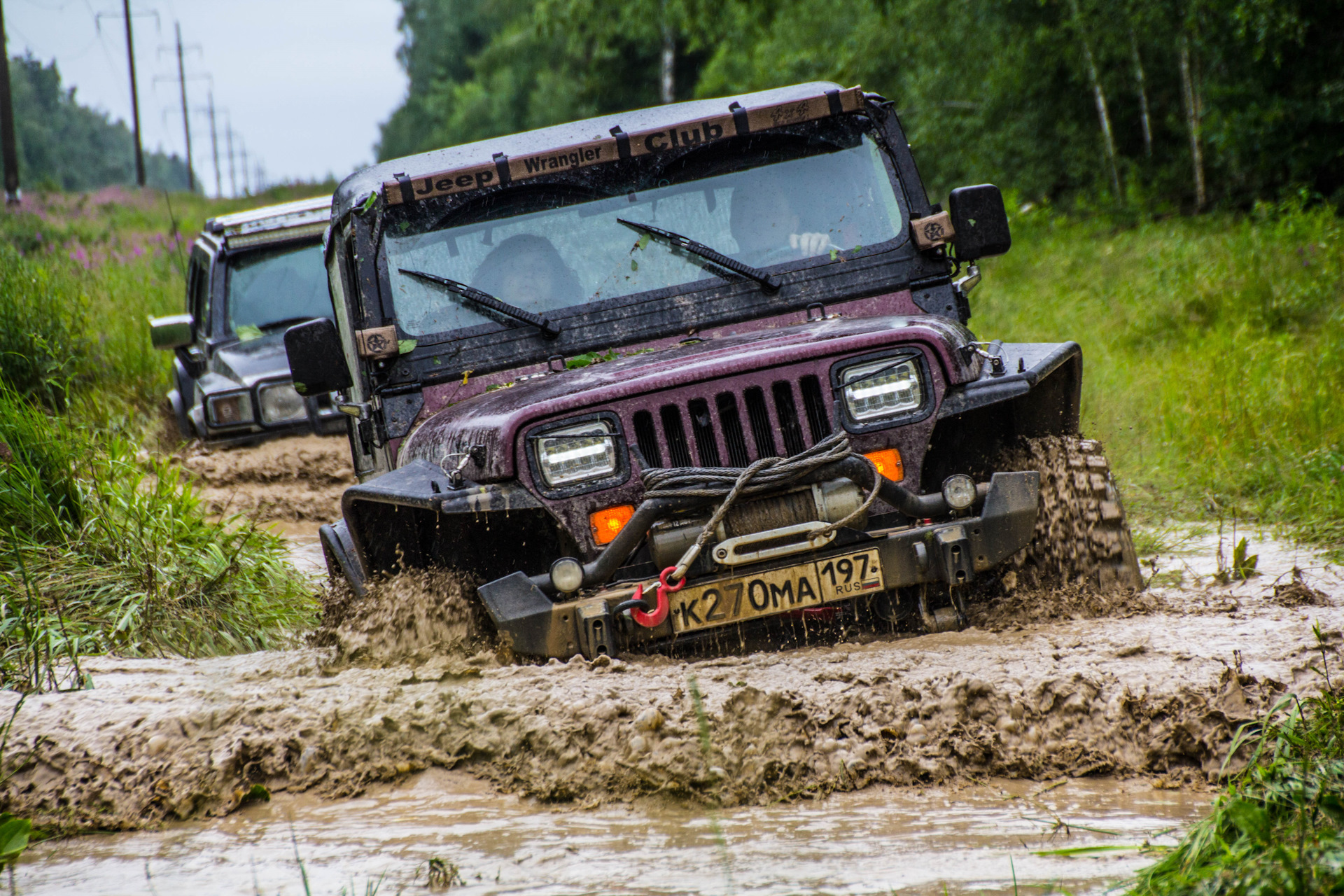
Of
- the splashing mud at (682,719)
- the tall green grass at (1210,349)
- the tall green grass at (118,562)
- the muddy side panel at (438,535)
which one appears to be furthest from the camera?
the tall green grass at (1210,349)

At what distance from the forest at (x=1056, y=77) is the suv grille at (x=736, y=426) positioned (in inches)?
391

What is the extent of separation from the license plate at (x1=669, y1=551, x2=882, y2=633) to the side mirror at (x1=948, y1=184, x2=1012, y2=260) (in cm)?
156

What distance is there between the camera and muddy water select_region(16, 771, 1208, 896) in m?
2.30

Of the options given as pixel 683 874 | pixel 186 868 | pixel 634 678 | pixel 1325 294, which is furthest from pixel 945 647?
pixel 1325 294

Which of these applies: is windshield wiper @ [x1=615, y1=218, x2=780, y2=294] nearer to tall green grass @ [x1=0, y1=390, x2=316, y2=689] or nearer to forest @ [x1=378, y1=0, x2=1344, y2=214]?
tall green grass @ [x1=0, y1=390, x2=316, y2=689]

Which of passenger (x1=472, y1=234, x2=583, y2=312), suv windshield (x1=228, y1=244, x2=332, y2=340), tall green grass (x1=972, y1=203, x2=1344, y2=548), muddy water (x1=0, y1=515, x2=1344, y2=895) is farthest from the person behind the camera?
suv windshield (x1=228, y1=244, x2=332, y2=340)

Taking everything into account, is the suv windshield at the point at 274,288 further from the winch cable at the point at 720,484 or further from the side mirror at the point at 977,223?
the winch cable at the point at 720,484

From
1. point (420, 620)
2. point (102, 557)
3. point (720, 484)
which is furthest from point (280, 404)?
point (720, 484)

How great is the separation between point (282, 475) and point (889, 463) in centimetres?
508

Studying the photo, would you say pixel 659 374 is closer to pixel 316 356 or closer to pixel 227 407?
pixel 316 356

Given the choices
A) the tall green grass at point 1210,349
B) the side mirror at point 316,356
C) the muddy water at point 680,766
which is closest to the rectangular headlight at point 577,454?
the muddy water at point 680,766

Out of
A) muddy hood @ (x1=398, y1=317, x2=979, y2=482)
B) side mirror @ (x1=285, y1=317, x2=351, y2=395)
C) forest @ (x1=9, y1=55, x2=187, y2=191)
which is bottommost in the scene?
muddy hood @ (x1=398, y1=317, x2=979, y2=482)

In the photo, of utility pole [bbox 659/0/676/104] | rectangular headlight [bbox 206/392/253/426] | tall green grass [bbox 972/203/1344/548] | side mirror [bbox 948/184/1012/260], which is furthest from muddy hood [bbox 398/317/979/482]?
utility pole [bbox 659/0/676/104]

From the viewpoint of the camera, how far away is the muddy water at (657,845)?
2.30 m
